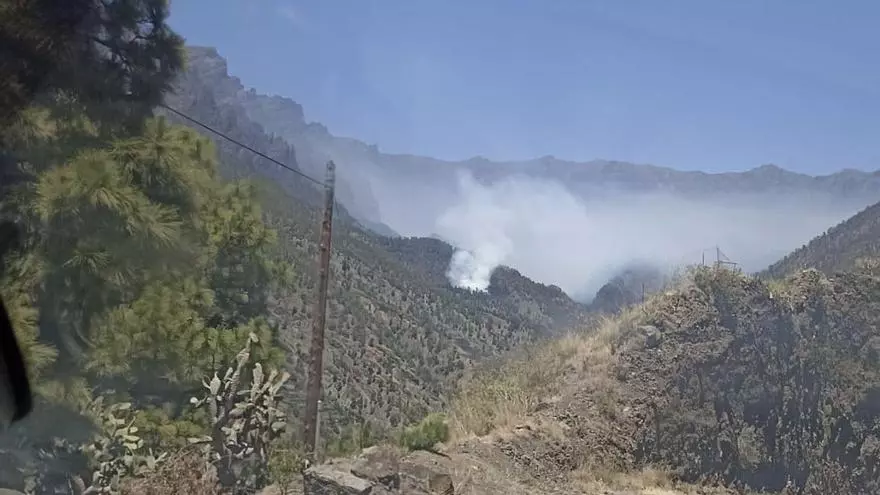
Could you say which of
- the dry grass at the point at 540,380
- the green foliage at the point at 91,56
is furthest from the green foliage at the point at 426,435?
the green foliage at the point at 91,56

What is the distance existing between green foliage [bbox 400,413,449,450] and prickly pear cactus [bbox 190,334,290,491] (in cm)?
243

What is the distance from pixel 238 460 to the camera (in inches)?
354

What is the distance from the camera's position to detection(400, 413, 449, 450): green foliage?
11664mm

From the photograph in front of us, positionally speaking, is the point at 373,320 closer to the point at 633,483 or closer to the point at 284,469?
the point at 633,483

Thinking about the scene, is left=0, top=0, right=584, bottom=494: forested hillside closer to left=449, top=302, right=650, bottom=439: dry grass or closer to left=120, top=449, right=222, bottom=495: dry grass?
left=120, top=449, right=222, bottom=495: dry grass

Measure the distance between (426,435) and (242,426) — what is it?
3.28m

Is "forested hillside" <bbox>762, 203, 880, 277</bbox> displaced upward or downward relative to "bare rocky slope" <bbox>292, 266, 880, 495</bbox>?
upward

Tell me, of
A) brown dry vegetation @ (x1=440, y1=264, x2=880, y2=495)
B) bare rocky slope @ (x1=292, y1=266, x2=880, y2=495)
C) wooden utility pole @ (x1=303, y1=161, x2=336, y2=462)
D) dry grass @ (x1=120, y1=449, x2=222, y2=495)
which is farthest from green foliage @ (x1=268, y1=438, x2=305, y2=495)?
wooden utility pole @ (x1=303, y1=161, x2=336, y2=462)

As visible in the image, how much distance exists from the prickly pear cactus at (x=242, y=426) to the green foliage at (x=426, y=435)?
243 centimetres

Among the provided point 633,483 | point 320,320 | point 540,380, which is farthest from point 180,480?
point 540,380

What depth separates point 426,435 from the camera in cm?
1180

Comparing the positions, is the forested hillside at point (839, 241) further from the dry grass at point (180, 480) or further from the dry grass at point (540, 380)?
the dry grass at point (180, 480)

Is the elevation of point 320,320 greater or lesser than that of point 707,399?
greater

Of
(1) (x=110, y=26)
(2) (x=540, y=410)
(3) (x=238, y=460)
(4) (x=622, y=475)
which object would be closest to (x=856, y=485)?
(4) (x=622, y=475)
